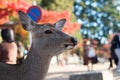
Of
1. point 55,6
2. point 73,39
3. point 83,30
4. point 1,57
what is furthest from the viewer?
point 83,30

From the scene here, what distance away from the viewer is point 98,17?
240 feet

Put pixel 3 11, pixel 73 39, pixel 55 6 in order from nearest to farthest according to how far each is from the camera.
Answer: pixel 73 39, pixel 3 11, pixel 55 6

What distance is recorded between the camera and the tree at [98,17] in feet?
232

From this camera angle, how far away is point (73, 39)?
757cm

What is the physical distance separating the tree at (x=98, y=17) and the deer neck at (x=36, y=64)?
201 ft

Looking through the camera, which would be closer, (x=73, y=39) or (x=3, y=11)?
(x=73, y=39)

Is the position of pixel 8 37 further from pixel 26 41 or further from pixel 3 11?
pixel 26 41

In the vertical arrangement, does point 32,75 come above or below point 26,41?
above

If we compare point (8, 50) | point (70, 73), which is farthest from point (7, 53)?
point (70, 73)

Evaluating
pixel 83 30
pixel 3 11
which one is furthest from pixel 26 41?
pixel 83 30

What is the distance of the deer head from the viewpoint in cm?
778

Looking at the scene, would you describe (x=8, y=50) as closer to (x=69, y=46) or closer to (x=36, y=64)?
(x=36, y=64)

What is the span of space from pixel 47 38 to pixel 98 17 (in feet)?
215

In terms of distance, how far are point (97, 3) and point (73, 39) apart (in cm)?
6603
